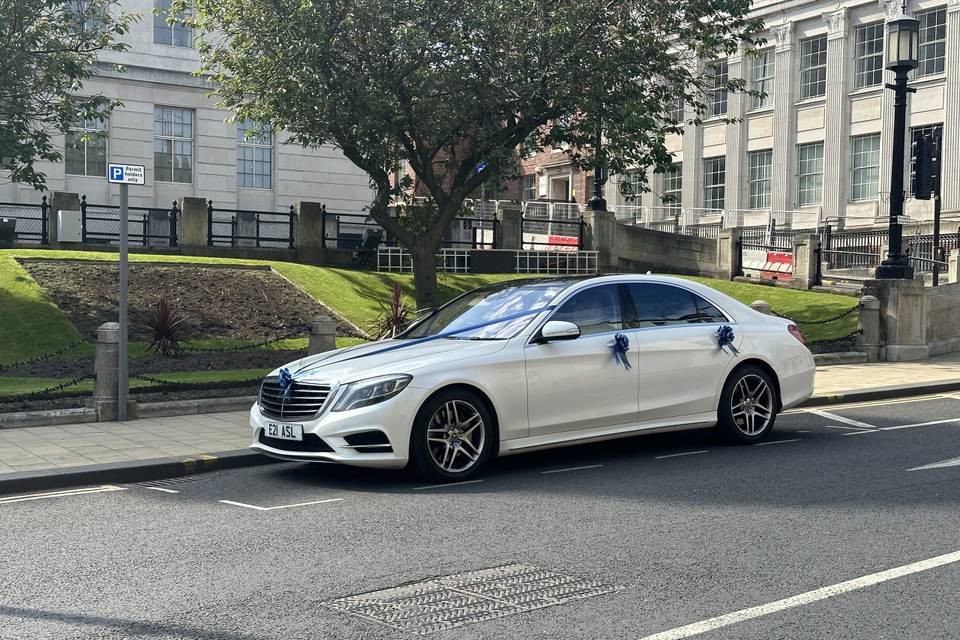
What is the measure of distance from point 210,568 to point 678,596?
2.50 metres

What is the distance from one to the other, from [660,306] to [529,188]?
4800cm

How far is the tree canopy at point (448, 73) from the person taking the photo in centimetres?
1817

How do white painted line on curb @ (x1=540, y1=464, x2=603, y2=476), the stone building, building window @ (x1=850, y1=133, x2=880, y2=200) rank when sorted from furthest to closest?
building window @ (x1=850, y1=133, x2=880, y2=200)
the stone building
white painted line on curb @ (x1=540, y1=464, x2=603, y2=476)

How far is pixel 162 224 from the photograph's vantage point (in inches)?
1186

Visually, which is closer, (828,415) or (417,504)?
(417,504)

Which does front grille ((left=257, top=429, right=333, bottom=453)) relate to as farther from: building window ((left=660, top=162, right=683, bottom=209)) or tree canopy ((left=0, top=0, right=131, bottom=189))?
building window ((left=660, top=162, right=683, bottom=209))

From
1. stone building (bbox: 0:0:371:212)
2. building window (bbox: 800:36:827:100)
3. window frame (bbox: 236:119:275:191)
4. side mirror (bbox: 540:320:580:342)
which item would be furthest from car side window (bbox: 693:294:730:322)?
building window (bbox: 800:36:827:100)

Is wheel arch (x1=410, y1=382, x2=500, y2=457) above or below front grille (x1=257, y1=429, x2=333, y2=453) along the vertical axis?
above

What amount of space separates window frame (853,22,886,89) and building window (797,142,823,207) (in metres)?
2.93

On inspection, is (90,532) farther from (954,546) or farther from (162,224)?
(162,224)

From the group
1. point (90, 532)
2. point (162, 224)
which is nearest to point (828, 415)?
point (90, 532)

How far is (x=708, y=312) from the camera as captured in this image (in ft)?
33.4

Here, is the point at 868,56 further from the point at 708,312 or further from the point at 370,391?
the point at 370,391

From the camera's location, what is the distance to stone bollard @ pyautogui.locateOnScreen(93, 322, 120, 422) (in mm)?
11898
